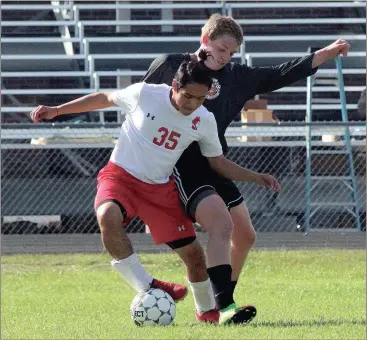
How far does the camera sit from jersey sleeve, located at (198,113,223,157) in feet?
23.8

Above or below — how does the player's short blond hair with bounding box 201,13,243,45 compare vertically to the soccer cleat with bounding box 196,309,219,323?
above

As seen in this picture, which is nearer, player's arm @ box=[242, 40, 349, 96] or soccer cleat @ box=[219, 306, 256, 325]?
soccer cleat @ box=[219, 306, 256, 325]

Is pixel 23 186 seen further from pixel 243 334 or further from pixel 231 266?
pixel 243 334

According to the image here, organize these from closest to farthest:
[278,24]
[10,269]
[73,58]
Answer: [10,269], [73,58], [278,24]

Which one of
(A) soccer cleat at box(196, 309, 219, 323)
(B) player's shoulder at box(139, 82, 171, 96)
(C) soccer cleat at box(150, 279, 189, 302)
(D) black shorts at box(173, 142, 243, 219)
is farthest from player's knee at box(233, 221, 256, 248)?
(B) player's shoulder at box(139, 82, 171, 96)

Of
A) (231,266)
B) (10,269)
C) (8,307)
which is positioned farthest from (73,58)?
(231,266)

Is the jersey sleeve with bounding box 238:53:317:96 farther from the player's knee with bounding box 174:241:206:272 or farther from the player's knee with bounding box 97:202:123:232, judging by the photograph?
the player's knee with bounding box 97:202:123:232

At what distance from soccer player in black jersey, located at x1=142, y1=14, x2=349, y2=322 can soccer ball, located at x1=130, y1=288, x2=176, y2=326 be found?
0.94ft

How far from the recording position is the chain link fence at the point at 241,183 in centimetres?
1645

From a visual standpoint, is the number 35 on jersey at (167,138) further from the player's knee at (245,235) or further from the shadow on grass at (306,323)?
the shadow on grass at (306,323)

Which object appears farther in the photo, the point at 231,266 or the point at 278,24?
the point at 278,24

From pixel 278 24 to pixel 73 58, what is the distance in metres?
4.38

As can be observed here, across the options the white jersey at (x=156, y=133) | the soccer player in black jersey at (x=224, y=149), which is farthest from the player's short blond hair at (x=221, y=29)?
the white jersey at (x=156, y=133)

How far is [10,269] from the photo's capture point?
13.4 meters
